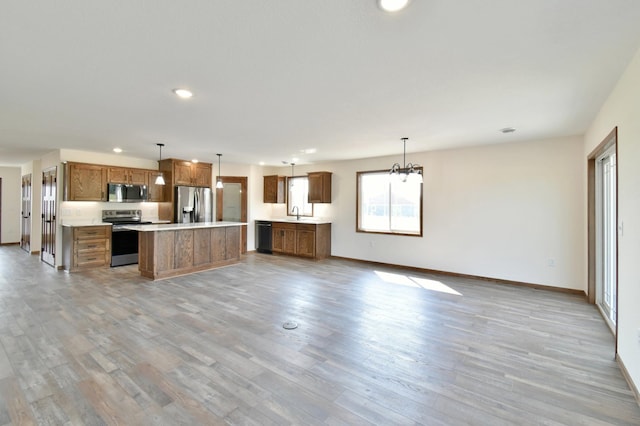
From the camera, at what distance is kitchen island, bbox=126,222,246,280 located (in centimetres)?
522

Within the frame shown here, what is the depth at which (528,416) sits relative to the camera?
190 cm

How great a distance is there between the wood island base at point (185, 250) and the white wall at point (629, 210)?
236 inches

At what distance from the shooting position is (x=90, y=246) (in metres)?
5.92

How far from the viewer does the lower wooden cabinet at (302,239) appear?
7242mm

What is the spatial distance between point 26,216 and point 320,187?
846 cm

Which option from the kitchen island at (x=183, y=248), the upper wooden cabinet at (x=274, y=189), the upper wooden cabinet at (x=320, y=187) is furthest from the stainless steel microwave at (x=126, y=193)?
the upper wooden cabinet at (x=320, y=187)

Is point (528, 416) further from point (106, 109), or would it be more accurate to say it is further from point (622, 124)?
point (106, 109)

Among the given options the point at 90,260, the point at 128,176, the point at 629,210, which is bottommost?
the point at 90,260

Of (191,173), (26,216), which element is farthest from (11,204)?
(191,173)

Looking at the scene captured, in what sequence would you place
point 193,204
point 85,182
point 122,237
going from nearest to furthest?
point 85,182 < point 122,237 < point 193,204

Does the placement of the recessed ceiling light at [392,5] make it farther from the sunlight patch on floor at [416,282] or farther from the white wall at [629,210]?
the sunlight patch on floor at [416,282]

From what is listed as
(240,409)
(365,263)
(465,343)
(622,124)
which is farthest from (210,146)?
(622,124)

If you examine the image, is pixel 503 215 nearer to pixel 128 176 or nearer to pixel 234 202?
pixel 234 202

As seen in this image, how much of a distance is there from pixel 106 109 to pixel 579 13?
4355 millimetres
